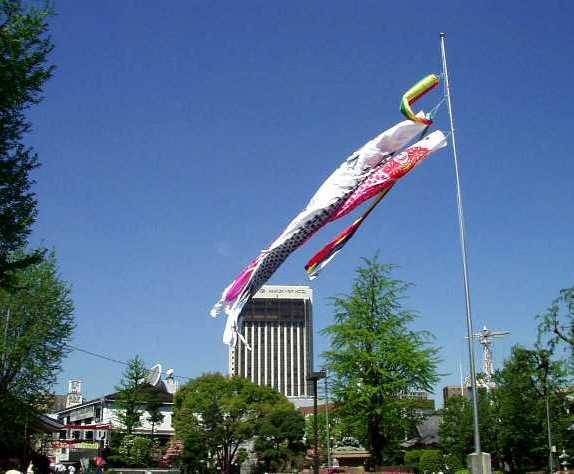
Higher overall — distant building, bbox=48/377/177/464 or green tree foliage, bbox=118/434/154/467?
distant building, bbox=48/377/177/464

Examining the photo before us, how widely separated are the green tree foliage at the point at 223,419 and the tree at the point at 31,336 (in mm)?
18631

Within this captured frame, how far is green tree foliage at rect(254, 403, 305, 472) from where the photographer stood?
61.3 metres

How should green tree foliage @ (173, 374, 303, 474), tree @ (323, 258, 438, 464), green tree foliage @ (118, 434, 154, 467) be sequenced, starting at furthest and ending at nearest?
green tree foliage @ (173, 374, 303, 474) < green tree foliage @ (118, 434, 154, 467) < tree @ (323, 258, 438, 464)

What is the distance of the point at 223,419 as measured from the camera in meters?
59.8

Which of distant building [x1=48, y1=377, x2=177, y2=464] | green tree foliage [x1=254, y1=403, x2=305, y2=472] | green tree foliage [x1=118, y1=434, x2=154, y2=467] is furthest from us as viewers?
distant building [x1=48, y1=377, x2=177, y2=464]

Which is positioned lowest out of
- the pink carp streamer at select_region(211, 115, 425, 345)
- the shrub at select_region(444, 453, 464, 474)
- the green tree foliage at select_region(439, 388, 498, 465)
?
the shrub at select_region(444, 453, 464, 474)

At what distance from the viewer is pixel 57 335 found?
4188 cm

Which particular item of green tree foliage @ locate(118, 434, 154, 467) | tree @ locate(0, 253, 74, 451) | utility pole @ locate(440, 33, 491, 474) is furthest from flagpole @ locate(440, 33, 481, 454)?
green tree foliage @ locate(118, 434, 154, 467)

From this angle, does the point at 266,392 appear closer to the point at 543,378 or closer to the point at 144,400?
the point at 144,400

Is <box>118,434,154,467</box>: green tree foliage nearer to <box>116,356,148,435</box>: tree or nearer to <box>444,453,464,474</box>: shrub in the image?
<box>116,356,148,435</box>: tree

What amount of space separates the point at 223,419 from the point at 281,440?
564cm

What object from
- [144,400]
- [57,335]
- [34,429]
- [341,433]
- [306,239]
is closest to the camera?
[306,239]

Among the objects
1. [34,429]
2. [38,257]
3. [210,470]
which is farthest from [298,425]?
[38,257]

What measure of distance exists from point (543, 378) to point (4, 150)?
3614 cm
